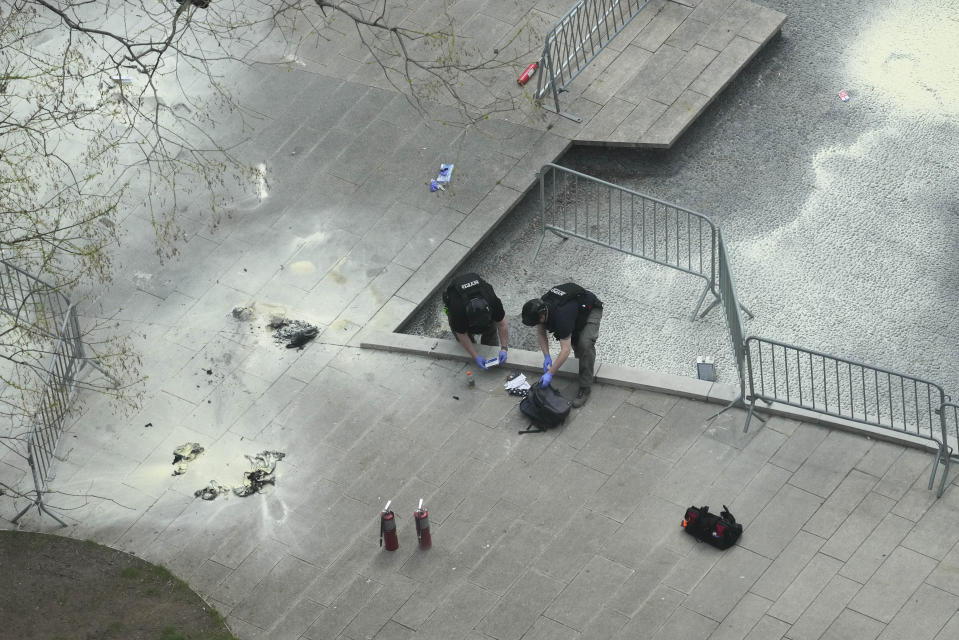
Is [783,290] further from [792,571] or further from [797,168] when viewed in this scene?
[792,571]

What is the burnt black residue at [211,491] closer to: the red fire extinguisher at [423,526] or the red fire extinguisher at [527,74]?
the red fire extinguisher at [423,526]

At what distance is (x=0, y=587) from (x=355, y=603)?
342 cm

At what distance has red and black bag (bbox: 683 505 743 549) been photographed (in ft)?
38.1

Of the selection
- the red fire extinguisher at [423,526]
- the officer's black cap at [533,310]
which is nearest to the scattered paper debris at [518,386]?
the officer's black cap at [533,310]

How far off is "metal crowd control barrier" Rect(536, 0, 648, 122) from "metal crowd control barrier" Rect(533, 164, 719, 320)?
1060mm

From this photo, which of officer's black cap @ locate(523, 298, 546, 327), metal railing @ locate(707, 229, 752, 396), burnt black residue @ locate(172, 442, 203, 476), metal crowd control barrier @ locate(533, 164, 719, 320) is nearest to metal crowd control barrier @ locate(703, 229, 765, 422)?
metal railing @ locate(707, 229, 752, 396)

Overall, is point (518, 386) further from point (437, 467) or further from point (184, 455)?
point (184, 455)

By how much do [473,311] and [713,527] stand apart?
127 inches

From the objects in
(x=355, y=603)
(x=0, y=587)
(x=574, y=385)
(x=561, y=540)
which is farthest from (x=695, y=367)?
(x=0, y=587)

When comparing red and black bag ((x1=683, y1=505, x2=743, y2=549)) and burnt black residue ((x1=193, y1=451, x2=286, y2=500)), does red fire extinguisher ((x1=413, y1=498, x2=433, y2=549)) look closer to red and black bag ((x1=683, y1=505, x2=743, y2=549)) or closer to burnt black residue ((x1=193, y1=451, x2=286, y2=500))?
burnt black residue ((x1=193, y1=451, x2=286, y2=500))

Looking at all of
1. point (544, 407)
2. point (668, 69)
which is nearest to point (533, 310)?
point (544, 407)

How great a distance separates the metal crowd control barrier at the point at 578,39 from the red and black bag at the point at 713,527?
604 cm

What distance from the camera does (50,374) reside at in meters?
13.1

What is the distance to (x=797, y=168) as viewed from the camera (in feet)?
51.1
